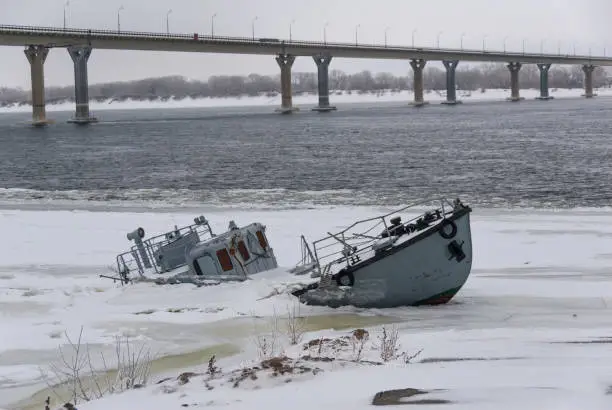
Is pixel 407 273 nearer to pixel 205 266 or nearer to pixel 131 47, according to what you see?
pixel 205 266

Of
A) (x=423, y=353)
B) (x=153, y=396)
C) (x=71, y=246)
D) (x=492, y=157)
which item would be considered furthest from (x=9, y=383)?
(x=492, y=157)

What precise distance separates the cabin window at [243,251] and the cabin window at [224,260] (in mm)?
397

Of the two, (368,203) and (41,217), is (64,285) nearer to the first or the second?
(41,217)

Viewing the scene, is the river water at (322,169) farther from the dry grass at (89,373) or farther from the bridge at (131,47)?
the bridge at (131,47)

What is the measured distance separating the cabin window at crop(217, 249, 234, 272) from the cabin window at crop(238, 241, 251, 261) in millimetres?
397

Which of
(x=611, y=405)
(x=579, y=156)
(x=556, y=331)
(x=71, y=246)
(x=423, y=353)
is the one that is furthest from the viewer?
(x=579, y=156)

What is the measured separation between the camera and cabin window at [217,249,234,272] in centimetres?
2000

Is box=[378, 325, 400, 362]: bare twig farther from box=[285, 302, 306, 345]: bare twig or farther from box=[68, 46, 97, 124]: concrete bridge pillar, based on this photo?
box=[68, 46, 97, 124]: concrete bridge pillar

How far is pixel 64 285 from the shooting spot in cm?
2088

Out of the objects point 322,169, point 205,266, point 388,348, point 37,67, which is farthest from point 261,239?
point 37,67

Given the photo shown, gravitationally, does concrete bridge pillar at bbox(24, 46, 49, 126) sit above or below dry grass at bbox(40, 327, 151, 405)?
above

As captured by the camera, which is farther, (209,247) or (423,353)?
(209,247)

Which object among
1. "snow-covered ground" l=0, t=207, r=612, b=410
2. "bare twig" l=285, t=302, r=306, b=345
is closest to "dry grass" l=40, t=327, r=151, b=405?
"snow-covered ground" l=0, t=207, r=612, b=410

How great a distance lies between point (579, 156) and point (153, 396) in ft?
191
